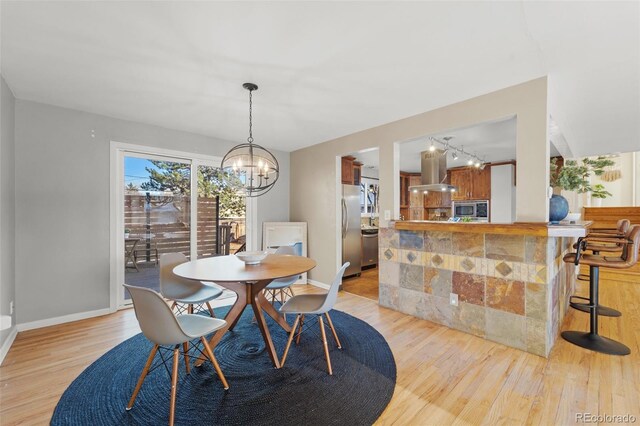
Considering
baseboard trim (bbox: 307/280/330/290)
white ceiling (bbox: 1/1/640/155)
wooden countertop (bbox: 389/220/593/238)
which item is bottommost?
baseboard trim (bbox: 307/280/330/290)

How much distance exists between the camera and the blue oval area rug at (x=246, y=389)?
1.64 metres

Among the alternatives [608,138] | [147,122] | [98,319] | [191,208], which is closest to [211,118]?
[147,122]

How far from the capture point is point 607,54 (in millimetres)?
2004

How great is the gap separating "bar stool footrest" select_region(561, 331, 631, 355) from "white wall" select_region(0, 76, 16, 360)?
16.7ft

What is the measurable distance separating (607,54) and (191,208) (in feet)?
15.2

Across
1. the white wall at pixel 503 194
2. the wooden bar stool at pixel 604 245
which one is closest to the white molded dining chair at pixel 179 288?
the wooden bar stool at pixel 604 245

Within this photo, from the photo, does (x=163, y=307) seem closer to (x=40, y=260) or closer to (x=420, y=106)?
(x=40, y=260)

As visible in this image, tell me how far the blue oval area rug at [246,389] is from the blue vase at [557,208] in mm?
1979

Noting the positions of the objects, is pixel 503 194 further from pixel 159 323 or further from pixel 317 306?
pixel 159 323

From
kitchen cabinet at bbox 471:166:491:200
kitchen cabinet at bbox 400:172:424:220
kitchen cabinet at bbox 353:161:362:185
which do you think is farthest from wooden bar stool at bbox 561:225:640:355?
kitchen cabinet at bbox 400:172:424:220

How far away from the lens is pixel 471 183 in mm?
6434

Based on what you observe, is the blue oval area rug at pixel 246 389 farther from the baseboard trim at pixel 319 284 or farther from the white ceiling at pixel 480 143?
the white ceiling at pixel 480 143

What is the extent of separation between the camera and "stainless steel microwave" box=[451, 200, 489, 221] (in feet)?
20.2

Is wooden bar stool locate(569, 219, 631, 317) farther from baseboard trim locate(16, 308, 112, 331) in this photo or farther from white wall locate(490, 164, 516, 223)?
baseboard trim locate(16, 308, 112, 331)
